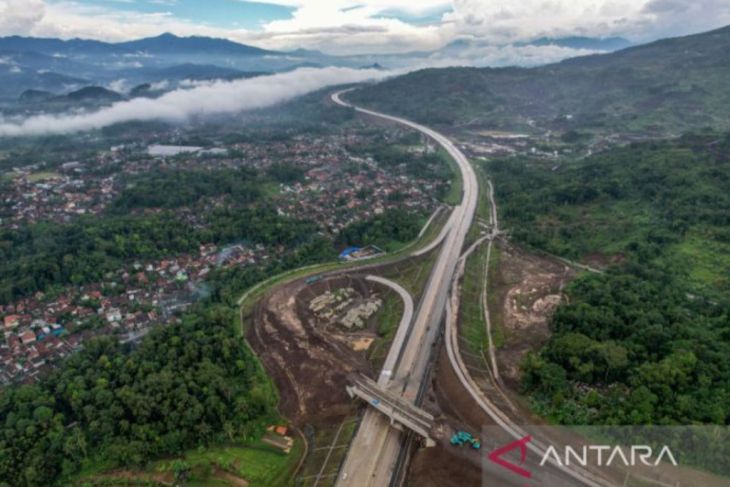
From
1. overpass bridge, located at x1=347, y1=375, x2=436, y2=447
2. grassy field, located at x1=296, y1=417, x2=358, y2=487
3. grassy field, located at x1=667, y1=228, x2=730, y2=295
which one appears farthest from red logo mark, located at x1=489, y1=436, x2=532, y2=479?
grassy field, located at x1=667, y1=228, x2=730, y2=295

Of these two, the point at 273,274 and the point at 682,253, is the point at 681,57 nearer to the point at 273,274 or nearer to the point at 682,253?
the point at 682,253

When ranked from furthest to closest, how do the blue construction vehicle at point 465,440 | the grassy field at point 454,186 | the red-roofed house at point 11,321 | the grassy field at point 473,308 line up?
the grassy field at point 454,186 < the red-roofed house at point 11,321 < the grassy field at point 473,308 < the blue construction vehicle at point 465,440

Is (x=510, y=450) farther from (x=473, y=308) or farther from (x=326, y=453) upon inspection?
(x=473, y=308)

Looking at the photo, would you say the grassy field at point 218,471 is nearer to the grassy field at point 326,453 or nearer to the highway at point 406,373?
the grassy field at point 326,453

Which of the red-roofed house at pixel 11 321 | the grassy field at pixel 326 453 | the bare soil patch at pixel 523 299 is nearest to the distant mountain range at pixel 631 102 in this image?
the bare soil patch at pixel 523 299

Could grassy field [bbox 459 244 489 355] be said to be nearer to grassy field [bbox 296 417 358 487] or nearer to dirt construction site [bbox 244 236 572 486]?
dirt construction site [bbox 244 236 572 486]

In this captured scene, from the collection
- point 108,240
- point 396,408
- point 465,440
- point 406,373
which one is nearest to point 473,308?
point 406,373
